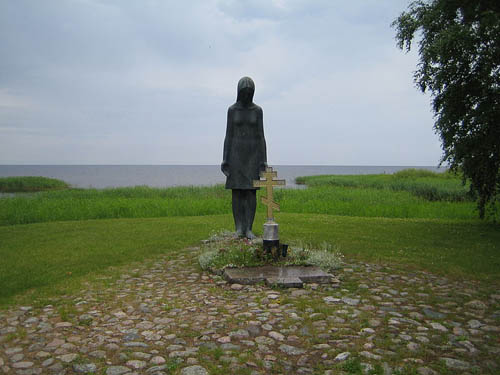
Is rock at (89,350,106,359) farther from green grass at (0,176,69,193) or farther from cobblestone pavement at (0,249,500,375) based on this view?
green grass at (0,176,69,193)

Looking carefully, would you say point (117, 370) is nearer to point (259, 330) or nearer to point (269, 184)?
point (259, 330)

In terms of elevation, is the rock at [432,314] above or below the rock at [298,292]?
above

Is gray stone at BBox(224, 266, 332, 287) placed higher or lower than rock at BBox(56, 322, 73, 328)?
higher

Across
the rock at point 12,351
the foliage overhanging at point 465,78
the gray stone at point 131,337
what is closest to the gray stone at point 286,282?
the gray stone at point 131,337

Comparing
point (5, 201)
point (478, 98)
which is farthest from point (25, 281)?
point (5, 201)

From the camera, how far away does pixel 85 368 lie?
370cm

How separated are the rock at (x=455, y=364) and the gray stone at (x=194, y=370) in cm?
214

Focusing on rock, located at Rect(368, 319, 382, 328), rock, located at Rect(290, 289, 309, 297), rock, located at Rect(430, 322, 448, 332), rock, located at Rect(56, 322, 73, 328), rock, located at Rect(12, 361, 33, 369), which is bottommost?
rock, located at Rect(12, 361, 33, 369)

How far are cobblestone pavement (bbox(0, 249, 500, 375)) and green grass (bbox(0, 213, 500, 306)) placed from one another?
1050mm

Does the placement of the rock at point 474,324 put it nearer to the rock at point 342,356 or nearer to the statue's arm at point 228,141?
the rock at point 342,356

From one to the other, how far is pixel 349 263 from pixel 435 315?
2778 mm

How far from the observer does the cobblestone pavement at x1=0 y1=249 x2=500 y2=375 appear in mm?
3764

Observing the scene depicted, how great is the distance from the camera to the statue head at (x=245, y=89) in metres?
8.83

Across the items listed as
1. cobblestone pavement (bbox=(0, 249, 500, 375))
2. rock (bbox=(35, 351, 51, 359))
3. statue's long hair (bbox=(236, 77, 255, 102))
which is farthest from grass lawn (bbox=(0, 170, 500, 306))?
statue's long hair (bbox=(236, 77, 255, 102))
